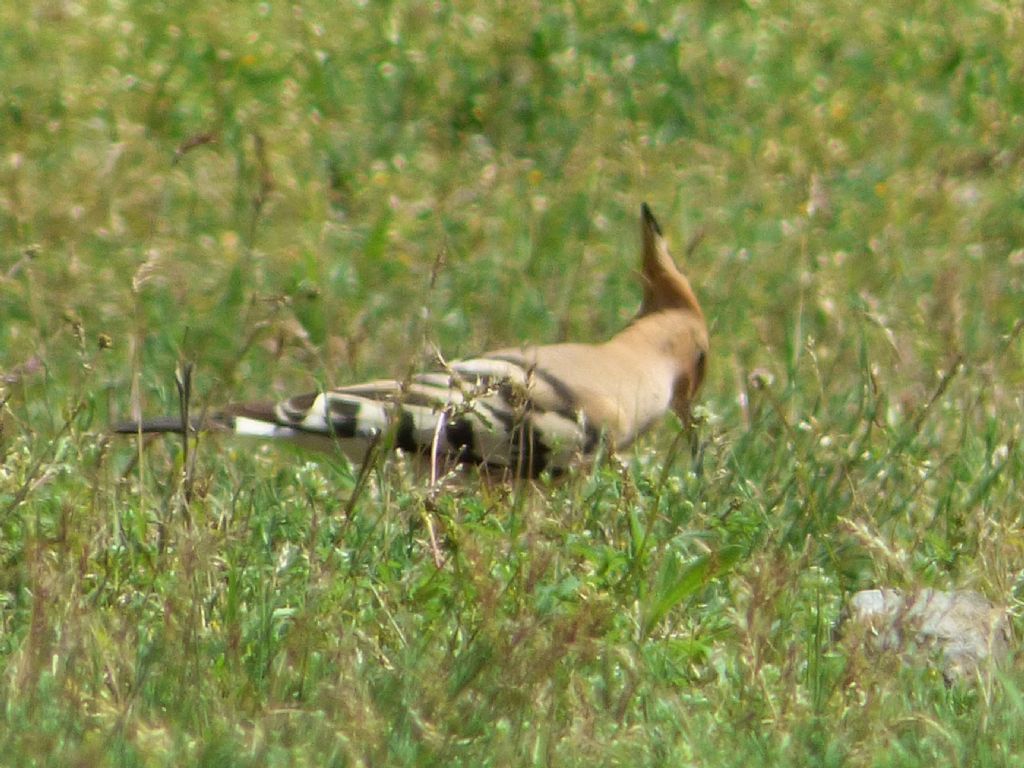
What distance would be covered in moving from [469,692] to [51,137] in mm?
5529

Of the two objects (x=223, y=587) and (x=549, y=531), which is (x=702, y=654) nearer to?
(x=549, y=531)

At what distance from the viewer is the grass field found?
3340 mm

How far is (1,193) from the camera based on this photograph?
7852mm

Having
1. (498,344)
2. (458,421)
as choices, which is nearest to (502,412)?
(458,421)

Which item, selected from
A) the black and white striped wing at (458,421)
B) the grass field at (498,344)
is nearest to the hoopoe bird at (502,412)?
the black and white striped wing at (458,421)

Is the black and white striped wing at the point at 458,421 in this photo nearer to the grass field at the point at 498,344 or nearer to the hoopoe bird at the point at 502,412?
the hoopoe bird at the point at 502,412

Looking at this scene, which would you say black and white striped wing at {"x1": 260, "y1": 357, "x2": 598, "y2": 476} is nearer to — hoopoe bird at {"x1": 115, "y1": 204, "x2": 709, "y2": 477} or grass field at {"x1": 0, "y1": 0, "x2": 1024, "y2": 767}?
hoopoe bird at {"x1": 115, "y1": 204, "x2": 709, "y2": 477}

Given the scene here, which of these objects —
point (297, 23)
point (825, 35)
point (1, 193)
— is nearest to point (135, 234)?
point (1, 193)

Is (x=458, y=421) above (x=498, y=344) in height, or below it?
above

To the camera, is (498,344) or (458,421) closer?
(458,421)

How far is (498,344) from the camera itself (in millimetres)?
6633

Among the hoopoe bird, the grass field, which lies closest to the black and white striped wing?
the hoopoe bird

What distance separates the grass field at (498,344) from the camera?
11.0 ft

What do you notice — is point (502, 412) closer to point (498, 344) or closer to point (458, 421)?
point (458, 421)
